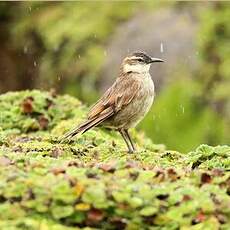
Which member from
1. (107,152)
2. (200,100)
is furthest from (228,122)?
(107,152)

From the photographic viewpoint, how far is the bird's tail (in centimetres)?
735

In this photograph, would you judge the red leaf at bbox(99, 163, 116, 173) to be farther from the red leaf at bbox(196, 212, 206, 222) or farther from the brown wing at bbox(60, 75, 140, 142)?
the brown wing at bbox(60, 75, 140, 142)

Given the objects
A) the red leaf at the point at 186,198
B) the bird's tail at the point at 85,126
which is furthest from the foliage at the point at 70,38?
the red leaf at the point at 186,198

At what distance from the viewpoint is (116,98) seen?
7.92 metres

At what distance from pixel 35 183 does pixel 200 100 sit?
10.4 meters

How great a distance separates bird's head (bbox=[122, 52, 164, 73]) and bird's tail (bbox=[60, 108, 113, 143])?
81 centimetres

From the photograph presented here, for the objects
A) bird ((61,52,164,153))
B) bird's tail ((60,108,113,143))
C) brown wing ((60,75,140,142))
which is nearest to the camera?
bird's tail ((60,108,113,143))

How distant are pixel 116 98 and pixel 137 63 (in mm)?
860

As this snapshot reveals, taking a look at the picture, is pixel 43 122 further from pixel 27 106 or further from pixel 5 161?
pixel 5 161

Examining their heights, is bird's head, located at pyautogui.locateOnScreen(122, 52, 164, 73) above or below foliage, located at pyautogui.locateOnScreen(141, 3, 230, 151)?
below

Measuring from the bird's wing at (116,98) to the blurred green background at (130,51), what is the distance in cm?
540

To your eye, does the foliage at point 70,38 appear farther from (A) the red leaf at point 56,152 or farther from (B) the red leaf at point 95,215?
(B) the red leaf at point 95,215

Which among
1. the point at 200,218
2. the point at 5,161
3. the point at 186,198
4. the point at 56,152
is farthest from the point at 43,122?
the point at 200,218

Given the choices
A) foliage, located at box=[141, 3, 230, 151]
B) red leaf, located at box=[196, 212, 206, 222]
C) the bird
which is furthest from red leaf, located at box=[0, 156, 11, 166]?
foliage, located at box=[141, 3, 230, 151]
